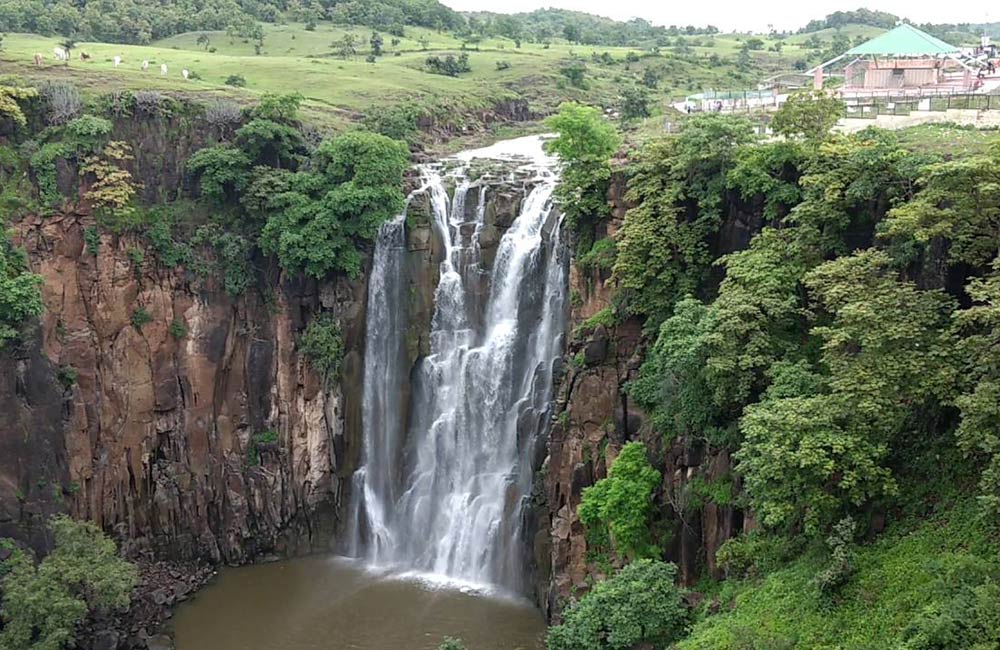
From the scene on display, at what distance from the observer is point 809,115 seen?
2500 centimetres

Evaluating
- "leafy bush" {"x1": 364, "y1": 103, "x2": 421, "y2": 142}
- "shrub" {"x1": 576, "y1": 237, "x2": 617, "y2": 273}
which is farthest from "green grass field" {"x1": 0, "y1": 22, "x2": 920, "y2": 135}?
"shrub" {"x1": 576, "y1": 237, "x2": 617, "y2": 273}

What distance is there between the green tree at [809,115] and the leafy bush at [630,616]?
490 inches

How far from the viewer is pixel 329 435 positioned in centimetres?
3400

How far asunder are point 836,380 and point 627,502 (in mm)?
7390

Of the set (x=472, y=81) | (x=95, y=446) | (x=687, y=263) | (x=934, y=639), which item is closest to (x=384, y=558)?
(x=95, y=446)

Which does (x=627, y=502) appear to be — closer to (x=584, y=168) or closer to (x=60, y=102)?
(x=584, y=168)

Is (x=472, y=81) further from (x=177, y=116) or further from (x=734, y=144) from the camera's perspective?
(x=734, y=144)

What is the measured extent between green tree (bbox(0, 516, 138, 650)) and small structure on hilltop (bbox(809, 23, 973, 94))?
30108mm

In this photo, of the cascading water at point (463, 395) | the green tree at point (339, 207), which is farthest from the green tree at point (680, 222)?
the green tree at point (339, 207)

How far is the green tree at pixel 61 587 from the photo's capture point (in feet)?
83.1

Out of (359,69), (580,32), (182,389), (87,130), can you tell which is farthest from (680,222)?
(580,32)

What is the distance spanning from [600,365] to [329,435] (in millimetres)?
12139

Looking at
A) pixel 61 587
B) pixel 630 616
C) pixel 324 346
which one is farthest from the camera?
pixel 324 346

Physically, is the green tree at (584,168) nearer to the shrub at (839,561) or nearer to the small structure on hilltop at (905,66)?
the small structure on hilltop at (905,66)
